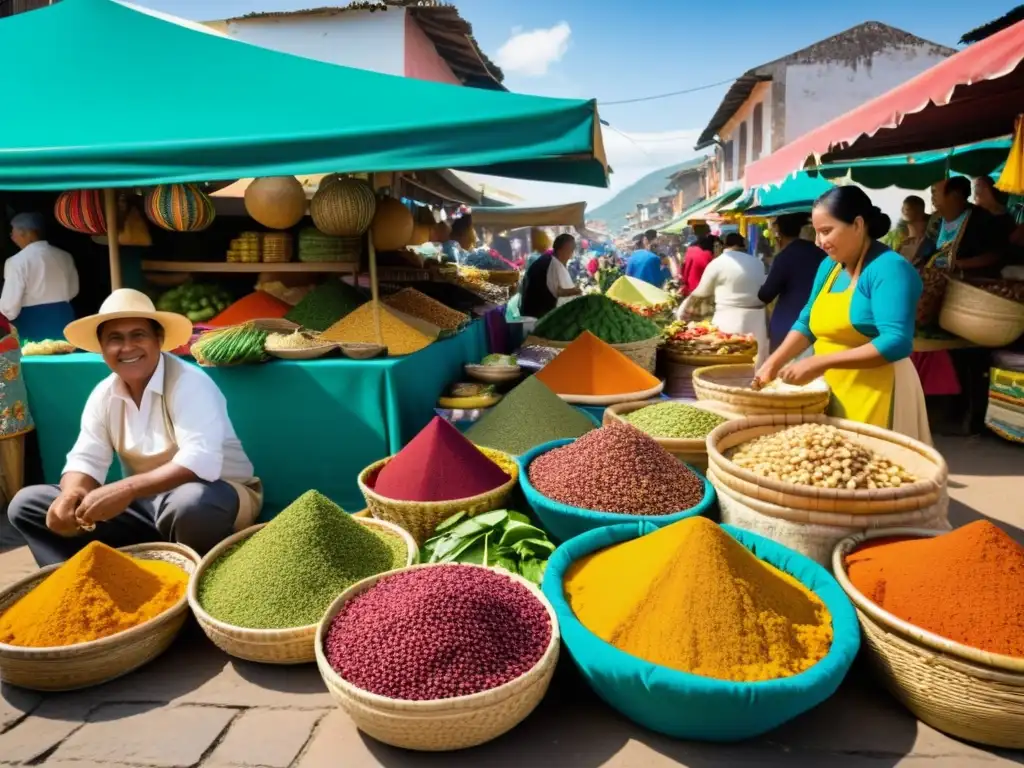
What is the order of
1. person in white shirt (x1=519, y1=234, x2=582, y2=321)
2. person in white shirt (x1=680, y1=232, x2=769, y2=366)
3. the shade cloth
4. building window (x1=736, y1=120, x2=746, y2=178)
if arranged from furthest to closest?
building window (x1=736, y1=120, x2=746, y2=178) → person in white shirt (x1=519, y1=234, x2=582, y2=321) → person in white shirt (x1=680, y1=232, x2=769, y2=366) → the shade cloth

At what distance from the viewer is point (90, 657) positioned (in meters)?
1.59

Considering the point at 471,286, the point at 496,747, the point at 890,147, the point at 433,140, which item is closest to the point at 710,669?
the point at 496,747

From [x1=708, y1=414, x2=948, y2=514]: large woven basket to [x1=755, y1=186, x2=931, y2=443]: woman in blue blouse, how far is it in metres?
0.19

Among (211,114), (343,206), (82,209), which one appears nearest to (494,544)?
(343,206)

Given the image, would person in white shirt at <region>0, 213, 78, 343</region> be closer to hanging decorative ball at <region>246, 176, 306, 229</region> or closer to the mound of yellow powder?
hanging decorative ball at <region>246, 176, 306, 229</region>

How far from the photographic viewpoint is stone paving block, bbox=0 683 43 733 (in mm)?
1569

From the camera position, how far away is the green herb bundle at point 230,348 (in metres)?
2.62

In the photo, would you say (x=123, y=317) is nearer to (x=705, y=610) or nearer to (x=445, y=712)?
(x=445, y=712)

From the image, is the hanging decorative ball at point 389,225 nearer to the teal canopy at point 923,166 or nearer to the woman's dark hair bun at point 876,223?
the woman's dark hair bun at point 876,223

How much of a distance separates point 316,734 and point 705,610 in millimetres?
910

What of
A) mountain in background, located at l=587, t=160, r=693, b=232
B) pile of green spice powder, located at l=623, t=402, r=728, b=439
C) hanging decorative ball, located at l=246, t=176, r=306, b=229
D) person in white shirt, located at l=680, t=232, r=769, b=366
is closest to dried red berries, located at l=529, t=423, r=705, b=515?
pile of green spice powder, located at l=623, t=402, r=728, b=439

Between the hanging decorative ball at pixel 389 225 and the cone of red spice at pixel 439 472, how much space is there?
1457 millimetres

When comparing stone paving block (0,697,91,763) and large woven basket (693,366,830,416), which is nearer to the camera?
stone paving block (0,697,91,763)

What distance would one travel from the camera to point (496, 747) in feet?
4.72
